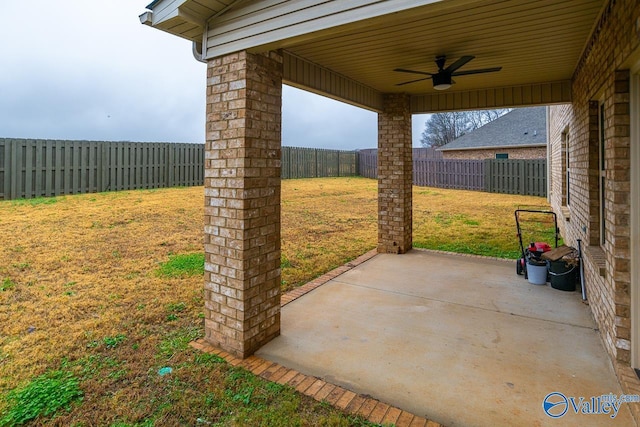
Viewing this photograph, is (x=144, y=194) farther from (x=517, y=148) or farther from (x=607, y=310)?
(x=517, y=148)

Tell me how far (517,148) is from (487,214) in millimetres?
11344

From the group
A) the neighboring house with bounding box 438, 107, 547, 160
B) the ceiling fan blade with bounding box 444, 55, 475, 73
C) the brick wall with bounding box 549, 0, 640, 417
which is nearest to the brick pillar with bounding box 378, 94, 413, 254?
the ceiling fan blade with bounding box 444, 55, 475, 73

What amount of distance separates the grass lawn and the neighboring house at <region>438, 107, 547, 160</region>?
12164 millimetres

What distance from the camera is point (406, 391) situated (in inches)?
97.7

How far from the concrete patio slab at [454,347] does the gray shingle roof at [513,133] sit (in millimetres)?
17815

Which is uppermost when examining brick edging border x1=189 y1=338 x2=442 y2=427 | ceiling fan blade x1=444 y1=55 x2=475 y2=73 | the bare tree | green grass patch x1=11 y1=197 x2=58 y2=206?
the bare tree

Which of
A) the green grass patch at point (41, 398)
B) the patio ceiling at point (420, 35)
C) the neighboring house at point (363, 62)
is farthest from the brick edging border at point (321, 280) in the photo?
the patio ceiling at point (420, 35)

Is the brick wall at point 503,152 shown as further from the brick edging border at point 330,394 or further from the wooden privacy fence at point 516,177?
the brick edging border at point 330,394

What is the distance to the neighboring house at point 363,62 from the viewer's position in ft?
8.32

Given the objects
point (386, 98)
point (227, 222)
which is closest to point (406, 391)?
point (227, 222)

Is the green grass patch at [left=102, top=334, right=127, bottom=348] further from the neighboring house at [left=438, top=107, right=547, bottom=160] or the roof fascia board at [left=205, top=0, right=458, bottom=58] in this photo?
the neighboring house at [left=438, top=107, right=547, bottom=160]

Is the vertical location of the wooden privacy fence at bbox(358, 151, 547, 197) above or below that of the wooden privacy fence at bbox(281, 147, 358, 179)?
below

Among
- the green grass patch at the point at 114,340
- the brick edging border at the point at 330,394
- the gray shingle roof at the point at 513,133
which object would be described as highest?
the gray shingle roof at the point at 513,133

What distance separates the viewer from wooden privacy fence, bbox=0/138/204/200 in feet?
36.7
